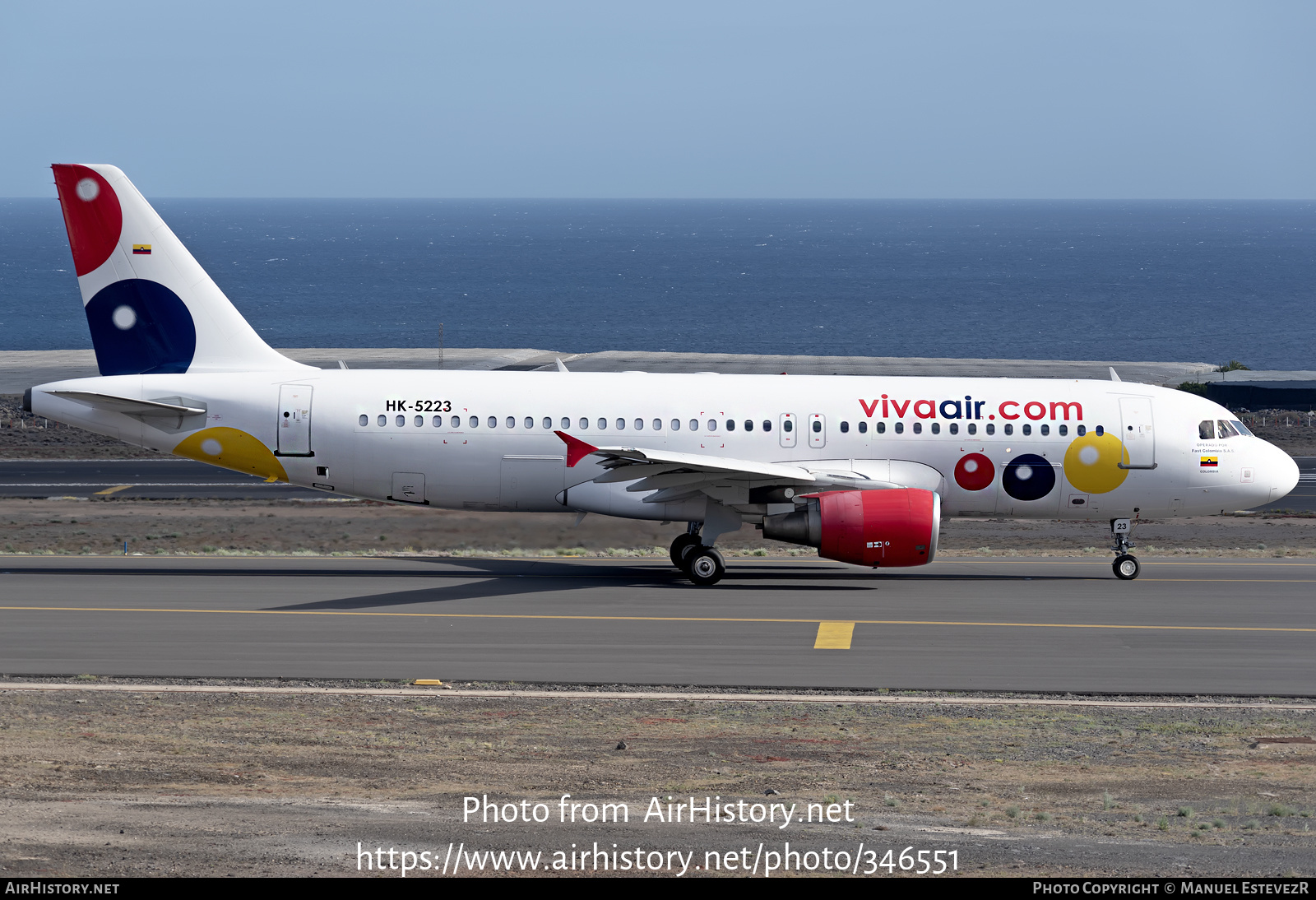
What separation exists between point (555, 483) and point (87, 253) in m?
10.5

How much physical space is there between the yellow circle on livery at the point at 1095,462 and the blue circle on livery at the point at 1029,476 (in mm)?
419

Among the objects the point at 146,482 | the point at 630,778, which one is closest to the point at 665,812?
the point at 630,778

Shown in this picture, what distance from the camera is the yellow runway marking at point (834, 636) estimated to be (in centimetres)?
2152

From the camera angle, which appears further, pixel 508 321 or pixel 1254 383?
pixel 508 321

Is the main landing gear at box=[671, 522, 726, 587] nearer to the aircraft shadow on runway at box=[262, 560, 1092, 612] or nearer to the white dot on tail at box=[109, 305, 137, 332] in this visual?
the aircraft shadow on runway at box=[262, 560, 1092, 612]

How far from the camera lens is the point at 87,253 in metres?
27.5

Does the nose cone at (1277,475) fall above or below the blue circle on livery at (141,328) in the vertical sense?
below

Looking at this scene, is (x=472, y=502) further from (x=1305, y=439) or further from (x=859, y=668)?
(x=1305, y=439)

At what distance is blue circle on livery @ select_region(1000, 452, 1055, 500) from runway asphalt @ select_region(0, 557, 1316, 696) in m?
1.84

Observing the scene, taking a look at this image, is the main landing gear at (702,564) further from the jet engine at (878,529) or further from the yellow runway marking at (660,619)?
the yellow runway marking at (660,619)

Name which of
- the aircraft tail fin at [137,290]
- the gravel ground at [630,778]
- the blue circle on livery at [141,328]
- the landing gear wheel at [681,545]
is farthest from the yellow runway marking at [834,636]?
the blue circle on livery at [141,328]

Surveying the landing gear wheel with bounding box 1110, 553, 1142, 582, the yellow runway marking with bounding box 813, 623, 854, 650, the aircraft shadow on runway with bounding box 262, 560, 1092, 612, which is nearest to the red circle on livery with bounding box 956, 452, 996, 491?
the aircraft shadow on runway with bounding box 262, 560, 1092, 612

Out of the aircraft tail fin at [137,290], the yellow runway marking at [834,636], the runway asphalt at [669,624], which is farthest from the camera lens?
the aircraft tail fin at [137,290]
